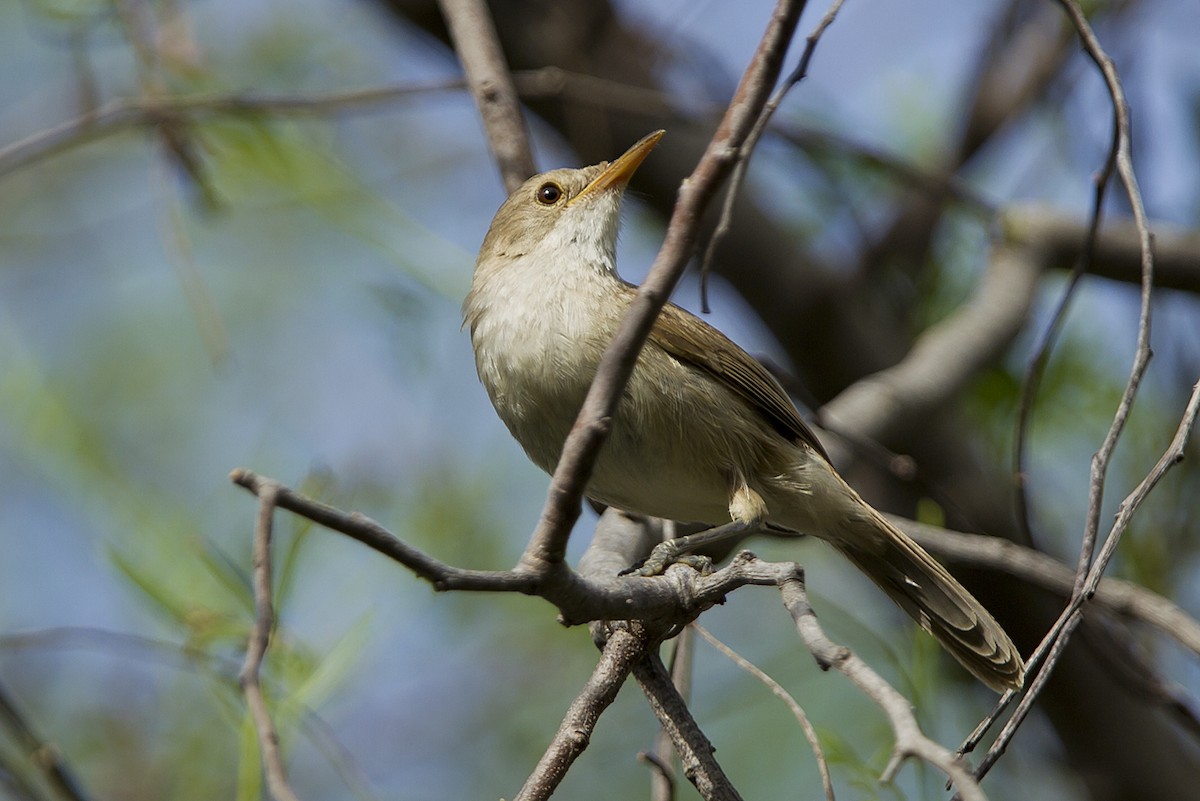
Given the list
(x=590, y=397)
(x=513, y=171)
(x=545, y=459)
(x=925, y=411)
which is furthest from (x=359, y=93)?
(x=590, y=397)

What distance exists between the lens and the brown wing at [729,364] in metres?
3.56

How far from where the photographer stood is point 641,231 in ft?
20.5

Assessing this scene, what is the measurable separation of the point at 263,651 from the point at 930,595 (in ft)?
8.59

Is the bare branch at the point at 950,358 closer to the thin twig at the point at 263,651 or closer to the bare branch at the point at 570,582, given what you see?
the bare branch at the point at 570,582

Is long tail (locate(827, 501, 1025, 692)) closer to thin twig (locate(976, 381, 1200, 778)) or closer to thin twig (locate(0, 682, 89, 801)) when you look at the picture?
thin twig (locate(976, 381, 1200, 778))

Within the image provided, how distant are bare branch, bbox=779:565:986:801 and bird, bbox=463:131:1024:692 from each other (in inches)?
55.8

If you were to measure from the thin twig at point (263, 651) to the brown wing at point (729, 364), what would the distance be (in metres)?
2.12

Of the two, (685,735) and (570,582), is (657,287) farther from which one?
(685,735)

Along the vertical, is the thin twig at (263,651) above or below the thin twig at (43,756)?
above

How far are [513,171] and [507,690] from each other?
2.98 m

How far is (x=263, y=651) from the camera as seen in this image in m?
1.48

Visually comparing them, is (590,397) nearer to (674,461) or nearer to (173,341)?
(674,461)

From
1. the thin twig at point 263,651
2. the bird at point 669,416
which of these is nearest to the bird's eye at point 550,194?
the bird at point 669,416

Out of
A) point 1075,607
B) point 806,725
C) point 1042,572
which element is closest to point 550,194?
point 1042,572
